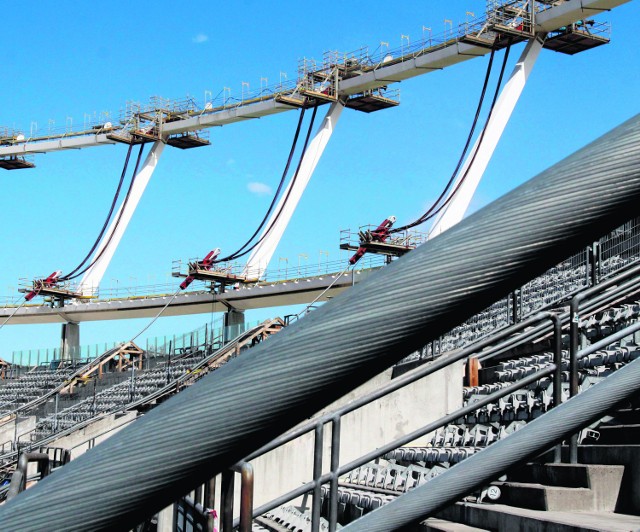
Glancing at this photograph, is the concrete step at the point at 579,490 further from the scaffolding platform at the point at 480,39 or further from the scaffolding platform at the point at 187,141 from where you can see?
the scaffolding platform at the point at 187,141

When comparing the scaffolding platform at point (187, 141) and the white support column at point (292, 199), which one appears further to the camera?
the scaffolding platform at point (187, 141)

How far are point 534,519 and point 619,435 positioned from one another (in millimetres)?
1251

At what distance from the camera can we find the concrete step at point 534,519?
12.0 ft

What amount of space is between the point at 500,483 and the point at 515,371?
284 cm

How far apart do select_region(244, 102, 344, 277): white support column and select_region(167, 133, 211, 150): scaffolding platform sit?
27.6 ft

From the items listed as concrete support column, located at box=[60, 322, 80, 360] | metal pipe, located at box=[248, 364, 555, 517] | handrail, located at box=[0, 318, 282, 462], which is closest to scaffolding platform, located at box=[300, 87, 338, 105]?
handrail, located at box=[0, 318, 282, 462]

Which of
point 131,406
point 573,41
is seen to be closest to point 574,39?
point 573,41

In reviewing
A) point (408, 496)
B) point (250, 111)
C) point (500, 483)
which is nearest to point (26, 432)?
point (250, 111)

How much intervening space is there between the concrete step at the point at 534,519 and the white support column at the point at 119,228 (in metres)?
46.4

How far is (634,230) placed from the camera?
54.8ft

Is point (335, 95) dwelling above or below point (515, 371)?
above

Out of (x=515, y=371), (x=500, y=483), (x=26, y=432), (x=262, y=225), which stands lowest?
(x=26, y=432)

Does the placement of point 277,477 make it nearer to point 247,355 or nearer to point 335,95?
point 247,355

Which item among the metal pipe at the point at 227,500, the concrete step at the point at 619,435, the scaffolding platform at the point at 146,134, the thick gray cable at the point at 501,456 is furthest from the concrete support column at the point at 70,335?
the metal pipe at the point at 227,500
